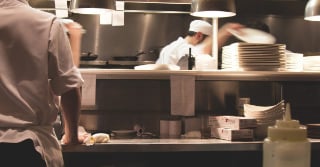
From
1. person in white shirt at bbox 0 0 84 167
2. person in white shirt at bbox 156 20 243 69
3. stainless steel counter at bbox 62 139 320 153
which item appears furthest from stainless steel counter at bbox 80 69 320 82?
person in white shirt at bbox 156 20 243 69

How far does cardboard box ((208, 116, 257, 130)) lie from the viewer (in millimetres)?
2588

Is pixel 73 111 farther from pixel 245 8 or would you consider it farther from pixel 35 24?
pixel 245 8

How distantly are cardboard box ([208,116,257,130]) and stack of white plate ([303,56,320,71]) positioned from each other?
762 mm

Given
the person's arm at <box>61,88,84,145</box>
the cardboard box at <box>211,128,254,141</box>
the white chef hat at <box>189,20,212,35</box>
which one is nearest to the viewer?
the person's arm at <box>61,88,84,145</box>

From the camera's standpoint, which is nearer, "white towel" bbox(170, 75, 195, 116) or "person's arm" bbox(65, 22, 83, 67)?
"person's arm" bbox(65, 22, 83, 67)

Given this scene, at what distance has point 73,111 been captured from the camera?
1979mm

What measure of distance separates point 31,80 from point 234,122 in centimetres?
125

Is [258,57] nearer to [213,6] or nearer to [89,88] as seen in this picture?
[213,6]

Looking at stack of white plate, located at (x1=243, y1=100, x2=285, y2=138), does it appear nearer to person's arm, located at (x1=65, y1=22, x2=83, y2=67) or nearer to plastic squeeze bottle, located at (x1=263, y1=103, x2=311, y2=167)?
person's arm, located at (x1=65, y1=22, x2=83, y2=67)

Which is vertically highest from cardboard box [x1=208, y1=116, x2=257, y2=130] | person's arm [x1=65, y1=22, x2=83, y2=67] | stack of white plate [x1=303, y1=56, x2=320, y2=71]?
person's arm [x1=65, y1=22, x2=83, y2=67]

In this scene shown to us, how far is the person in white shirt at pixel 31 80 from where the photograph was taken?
171 centimetres

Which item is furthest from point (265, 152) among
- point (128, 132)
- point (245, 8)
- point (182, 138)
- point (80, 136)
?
point (245, 8)

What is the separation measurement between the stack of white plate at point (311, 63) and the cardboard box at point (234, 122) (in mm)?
762

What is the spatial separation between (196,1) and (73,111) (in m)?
1.30
